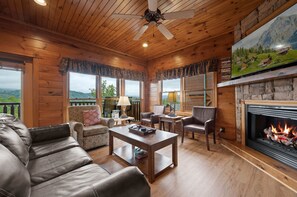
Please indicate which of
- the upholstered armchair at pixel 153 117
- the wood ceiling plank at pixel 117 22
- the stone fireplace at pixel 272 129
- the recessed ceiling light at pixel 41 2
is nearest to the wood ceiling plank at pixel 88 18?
the wood ceiling plank at pixel 117 22

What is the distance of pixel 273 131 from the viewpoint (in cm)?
229

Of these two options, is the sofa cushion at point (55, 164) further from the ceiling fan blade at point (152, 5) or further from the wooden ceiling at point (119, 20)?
the wooden ceiling at point (119, 20)

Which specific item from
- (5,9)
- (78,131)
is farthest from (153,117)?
(5,9)

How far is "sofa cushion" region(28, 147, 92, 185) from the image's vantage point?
3.73 feet

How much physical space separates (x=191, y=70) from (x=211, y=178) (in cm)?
284

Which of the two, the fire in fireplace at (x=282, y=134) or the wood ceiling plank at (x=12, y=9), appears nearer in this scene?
the fire in fireplace at (x=282, y=134)

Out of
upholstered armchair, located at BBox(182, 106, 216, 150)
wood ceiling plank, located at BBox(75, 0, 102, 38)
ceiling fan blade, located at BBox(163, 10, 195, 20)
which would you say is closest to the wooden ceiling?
wood ceiling plank, located at BBox(75, 0, 102, 38)

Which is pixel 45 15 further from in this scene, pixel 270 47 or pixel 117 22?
pixel 270 47

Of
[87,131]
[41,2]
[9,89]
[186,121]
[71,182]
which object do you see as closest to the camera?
[71,182]

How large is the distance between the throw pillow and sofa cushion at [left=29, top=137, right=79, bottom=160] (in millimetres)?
1002

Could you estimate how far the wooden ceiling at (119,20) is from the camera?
225 centimetres

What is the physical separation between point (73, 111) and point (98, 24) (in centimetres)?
199

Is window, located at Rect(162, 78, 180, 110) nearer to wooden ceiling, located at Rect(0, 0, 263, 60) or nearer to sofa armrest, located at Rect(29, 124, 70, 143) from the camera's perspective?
wooden ceiling, located at Rect(0, 0, 263, 60)

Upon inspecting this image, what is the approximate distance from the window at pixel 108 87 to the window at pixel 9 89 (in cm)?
188
